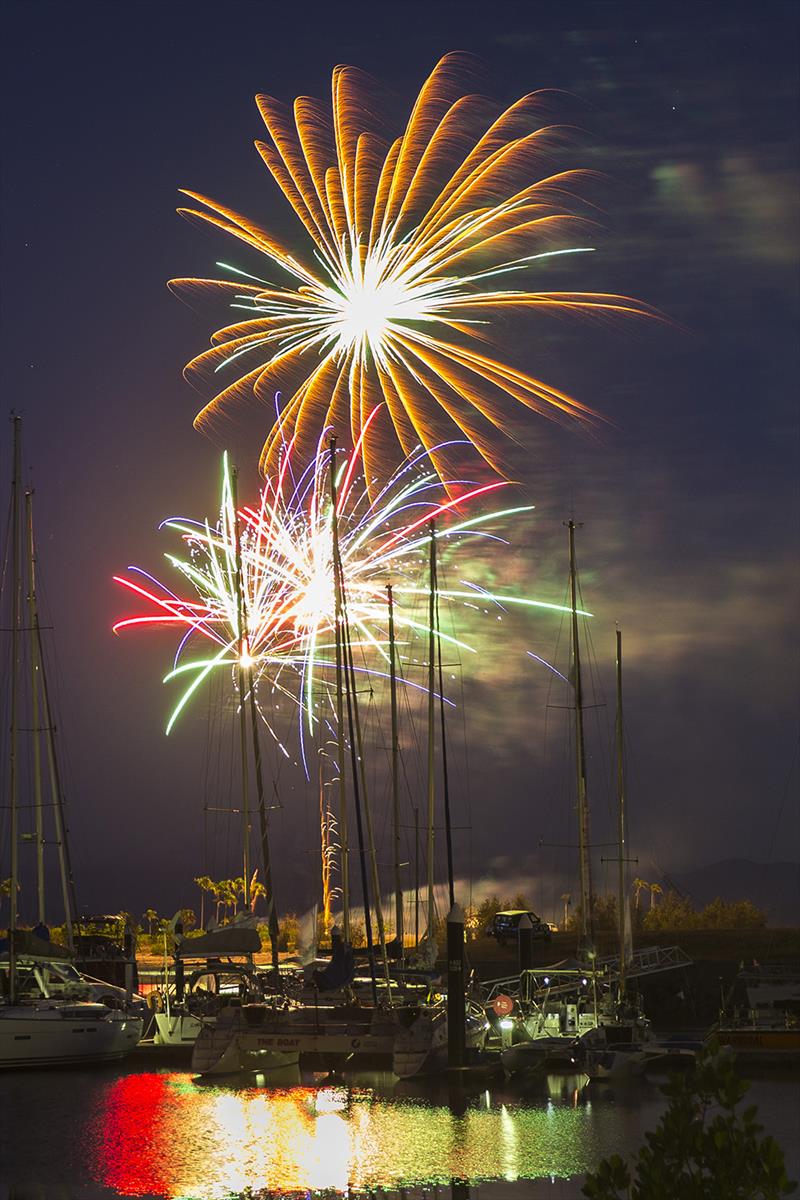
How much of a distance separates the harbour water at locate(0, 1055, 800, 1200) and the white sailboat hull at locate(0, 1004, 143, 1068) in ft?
3.82

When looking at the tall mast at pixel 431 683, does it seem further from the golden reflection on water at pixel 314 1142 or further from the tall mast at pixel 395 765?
the golden reflection on water at pixel 314 1142

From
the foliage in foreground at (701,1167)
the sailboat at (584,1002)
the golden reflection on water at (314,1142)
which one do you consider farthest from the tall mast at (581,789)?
the foliage in foreground at (701,1167)

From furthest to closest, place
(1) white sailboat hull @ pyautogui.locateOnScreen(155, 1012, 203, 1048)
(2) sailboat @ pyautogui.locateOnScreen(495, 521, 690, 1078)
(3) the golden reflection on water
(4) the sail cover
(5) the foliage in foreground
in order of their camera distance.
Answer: (1) white sailboat hull @ pyautogui.locateOnScreen(155, 1012, 203, 1048), (4) the sail cover, (2) sailboat @ pyautogui.locateOnScreen(495, 521, 690, 1078), (3) the golden reflection on water, (5) the foliage in foreground

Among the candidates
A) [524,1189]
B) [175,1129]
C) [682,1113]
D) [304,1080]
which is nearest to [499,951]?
[304,1080]

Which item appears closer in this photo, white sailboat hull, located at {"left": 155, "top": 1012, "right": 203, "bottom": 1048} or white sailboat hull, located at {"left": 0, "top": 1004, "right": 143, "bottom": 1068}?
white sailboat hull, located at {"left": 0, "top": 1004, "right": 143, "bottom": 1068}

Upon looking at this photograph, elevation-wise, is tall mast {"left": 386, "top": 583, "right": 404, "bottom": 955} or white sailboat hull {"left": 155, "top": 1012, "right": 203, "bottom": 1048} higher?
tall mast {"left": 386, "top": 583, "right": 404, "bottom": 955}

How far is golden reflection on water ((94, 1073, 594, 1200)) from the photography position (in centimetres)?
2277

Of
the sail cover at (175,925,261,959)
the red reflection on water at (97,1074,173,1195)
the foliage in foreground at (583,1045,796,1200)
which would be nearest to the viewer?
the foliage in foreground at (583,1045,796,1200)

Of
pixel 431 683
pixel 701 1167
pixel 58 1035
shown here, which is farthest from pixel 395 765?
pixel 701 1167

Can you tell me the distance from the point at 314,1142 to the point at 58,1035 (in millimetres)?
14554

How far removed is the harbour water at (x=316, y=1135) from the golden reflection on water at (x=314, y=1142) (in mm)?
37

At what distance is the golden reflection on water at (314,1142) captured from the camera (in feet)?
74.7

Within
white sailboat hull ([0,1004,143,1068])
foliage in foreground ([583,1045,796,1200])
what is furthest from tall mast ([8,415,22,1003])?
foliage in foreground ([583,1045,796,1200])

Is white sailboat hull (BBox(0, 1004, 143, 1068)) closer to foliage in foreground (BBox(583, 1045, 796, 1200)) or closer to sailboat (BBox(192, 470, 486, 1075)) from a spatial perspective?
sailboat (BBox(192, 470, 486, 1075))
